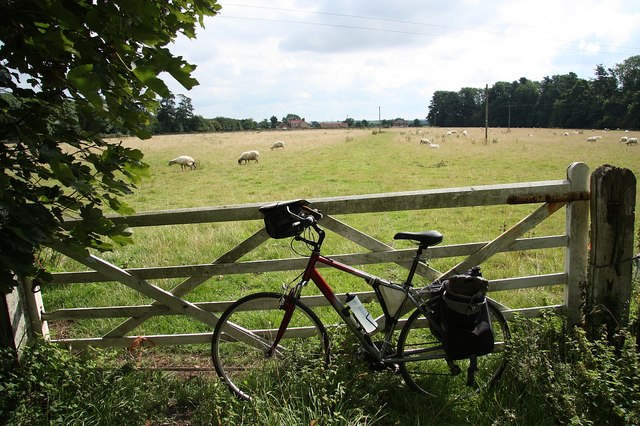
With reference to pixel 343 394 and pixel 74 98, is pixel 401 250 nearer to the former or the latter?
pixel 343 394

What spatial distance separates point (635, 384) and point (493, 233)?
→ 22.8ft

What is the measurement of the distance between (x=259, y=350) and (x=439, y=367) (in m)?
1.61

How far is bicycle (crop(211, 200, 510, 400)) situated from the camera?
3418 mm

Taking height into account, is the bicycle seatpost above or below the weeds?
above

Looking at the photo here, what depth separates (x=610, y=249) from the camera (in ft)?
12.6

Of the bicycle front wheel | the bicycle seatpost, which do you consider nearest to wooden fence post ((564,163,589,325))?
the bicycle seatpost

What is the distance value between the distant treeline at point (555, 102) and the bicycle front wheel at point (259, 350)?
6189 centimetres

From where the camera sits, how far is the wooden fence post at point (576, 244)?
3.82 m

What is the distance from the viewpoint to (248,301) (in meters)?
3.73

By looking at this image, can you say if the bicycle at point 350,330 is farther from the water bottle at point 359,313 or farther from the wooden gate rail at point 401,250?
the wooden gate rail at point 401,250

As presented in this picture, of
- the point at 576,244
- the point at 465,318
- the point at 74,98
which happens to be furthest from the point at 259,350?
the point at 576,244

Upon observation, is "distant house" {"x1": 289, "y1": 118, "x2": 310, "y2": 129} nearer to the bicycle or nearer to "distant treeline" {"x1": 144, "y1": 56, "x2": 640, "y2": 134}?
"distant treeline" {"x1": 144, "y1": 56, "x2": 640, "y2": 134}

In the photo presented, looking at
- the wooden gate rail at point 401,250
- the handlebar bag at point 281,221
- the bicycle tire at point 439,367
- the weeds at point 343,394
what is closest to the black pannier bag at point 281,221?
the handlebar bag at point 281,221

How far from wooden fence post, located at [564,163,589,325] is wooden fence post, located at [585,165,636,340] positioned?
0.06 meters
